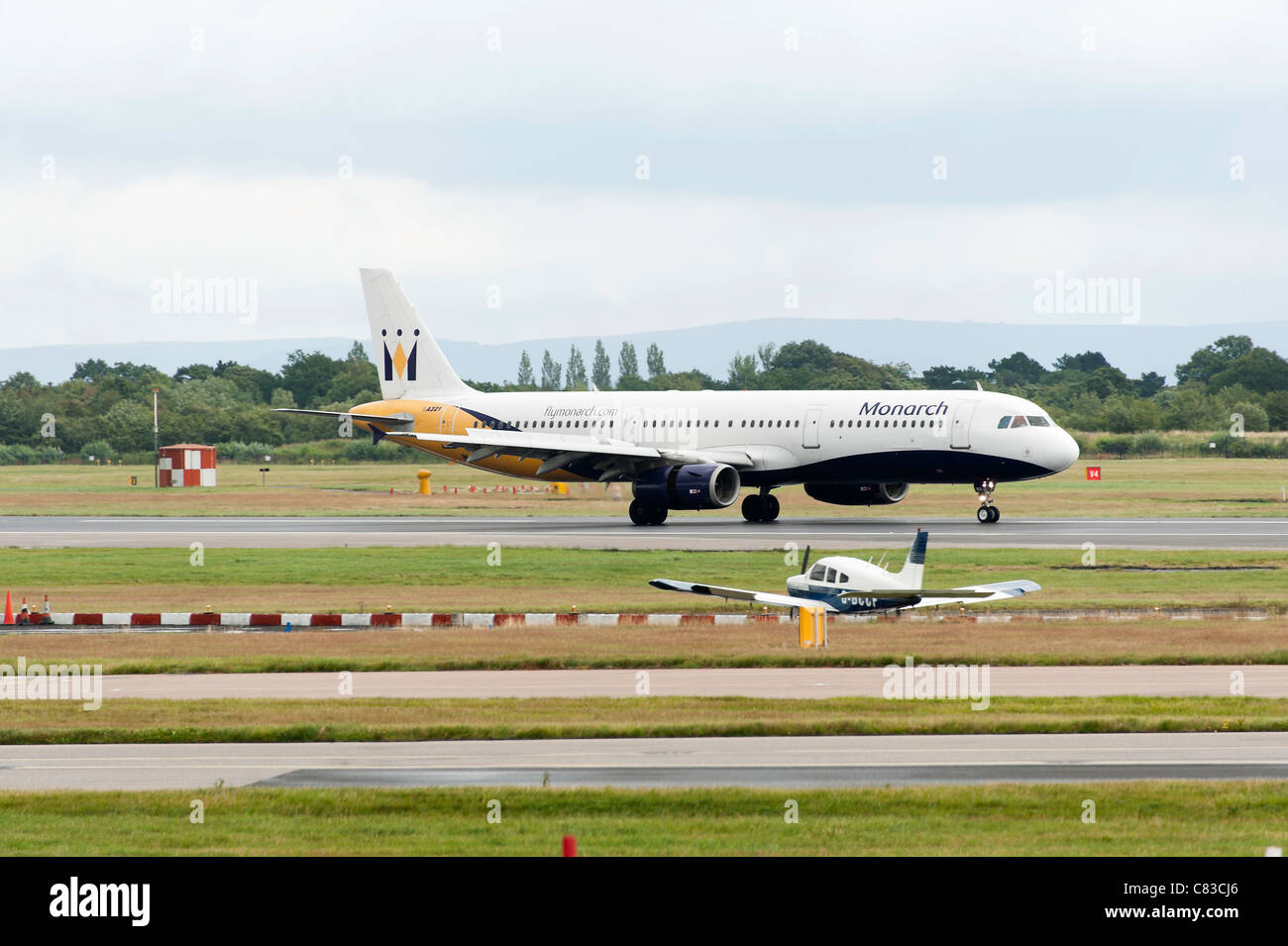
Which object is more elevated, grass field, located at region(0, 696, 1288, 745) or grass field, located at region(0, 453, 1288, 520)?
grass field, located at region(0, 453, 1288, 520)

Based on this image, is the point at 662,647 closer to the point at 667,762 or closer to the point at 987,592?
the point at 987,592

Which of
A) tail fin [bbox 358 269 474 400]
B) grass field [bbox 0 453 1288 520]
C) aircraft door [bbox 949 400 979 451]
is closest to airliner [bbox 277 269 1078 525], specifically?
aircraft door [bbox 949 400 979 451]

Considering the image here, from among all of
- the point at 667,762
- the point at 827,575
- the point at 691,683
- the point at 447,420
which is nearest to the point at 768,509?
the point at 447,420

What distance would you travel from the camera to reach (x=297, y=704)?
71.5 ft

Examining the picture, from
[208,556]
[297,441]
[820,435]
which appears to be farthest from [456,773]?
[297,441]

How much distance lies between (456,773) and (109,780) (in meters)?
3.77

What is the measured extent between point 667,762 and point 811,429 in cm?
3729

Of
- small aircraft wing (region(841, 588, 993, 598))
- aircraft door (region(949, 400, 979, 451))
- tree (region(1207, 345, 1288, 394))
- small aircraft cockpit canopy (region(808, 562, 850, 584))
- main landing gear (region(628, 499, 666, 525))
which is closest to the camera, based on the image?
small aircraft wing (region(841, 588, 993, 598))

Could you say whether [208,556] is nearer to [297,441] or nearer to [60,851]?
[60,851]

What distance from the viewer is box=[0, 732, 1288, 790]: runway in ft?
53.7

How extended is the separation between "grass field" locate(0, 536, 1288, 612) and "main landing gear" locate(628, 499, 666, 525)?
925 centimetres

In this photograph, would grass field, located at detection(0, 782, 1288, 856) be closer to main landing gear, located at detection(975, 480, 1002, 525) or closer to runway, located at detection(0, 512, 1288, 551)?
runway, located at detection(0, 512, 1288, 551)

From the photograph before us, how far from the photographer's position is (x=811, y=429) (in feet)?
178

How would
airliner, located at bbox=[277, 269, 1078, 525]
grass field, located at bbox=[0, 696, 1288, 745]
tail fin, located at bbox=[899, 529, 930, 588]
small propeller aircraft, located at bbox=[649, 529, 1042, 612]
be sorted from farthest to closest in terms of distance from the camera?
airliner, located at bbox=[277, 269, 1078, 525], tail fin, located at bbox=[899, 529, 930, 588], small propeller aircraft, located at bbox=[649, 529, 1042, 612], grass field, located at bbox=[0, 696, 1288, 745]
